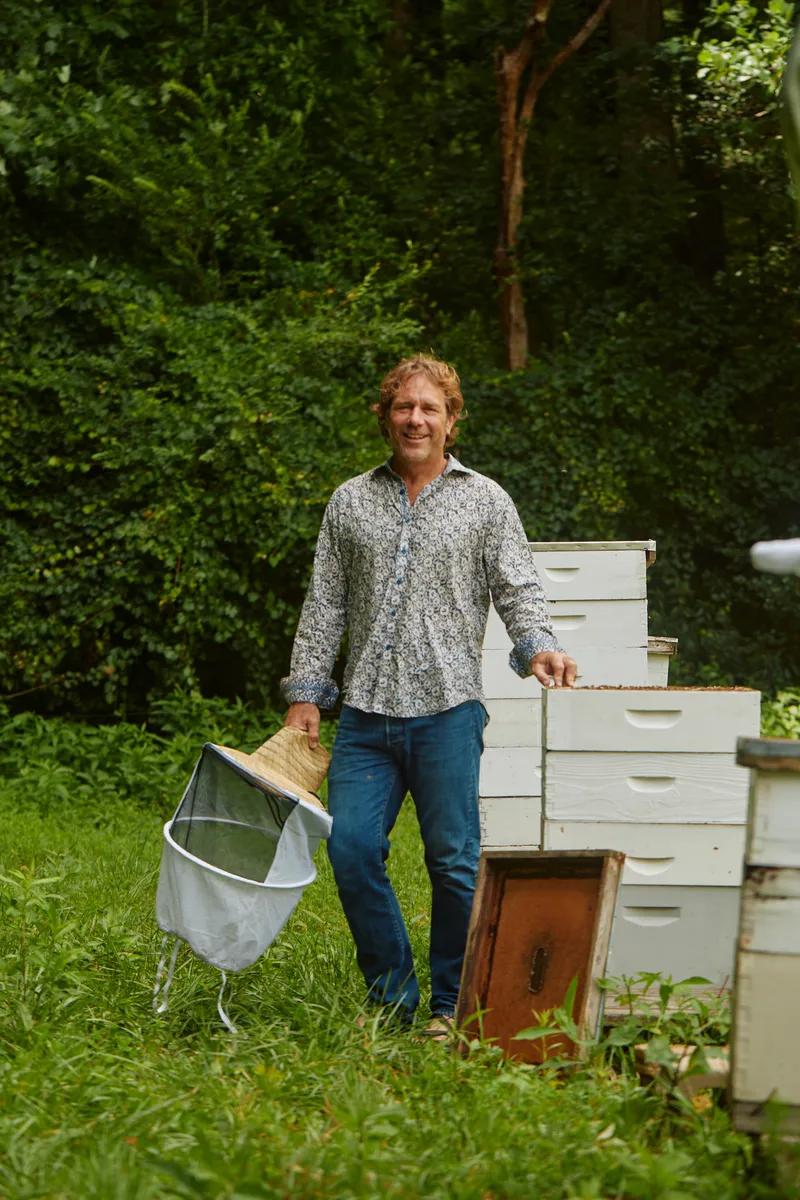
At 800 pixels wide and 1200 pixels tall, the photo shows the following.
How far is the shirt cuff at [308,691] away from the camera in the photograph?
13.1ft

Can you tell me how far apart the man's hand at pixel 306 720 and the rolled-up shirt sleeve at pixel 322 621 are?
3 centimetres

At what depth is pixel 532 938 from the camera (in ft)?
12.0

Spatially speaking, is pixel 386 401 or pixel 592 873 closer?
pixel 592 873

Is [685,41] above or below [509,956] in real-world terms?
above

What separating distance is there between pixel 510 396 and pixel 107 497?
308 centimetres

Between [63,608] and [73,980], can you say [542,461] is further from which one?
[73,980]

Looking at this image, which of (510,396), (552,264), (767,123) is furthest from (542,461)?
(767,123)

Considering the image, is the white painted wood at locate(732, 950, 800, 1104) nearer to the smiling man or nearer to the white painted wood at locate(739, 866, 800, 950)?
the white painted wood at locate(739, 866, 800, 950)

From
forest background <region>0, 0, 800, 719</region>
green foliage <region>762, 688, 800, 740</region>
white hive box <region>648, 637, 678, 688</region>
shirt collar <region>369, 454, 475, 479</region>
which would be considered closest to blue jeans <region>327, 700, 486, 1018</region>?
shirt collar <region>369, 454, 475, 479</region>

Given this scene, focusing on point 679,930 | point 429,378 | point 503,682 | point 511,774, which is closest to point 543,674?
point 679,930

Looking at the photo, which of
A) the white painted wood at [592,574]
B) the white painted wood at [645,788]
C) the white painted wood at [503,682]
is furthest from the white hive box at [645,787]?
the white painted wood at [503,682]

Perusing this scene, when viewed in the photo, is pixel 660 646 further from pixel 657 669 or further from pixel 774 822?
pixel 774 822

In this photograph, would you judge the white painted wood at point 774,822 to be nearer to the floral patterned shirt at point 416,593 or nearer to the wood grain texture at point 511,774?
the floral patterned shirt at point 416,593

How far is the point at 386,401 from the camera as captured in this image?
4023mm
